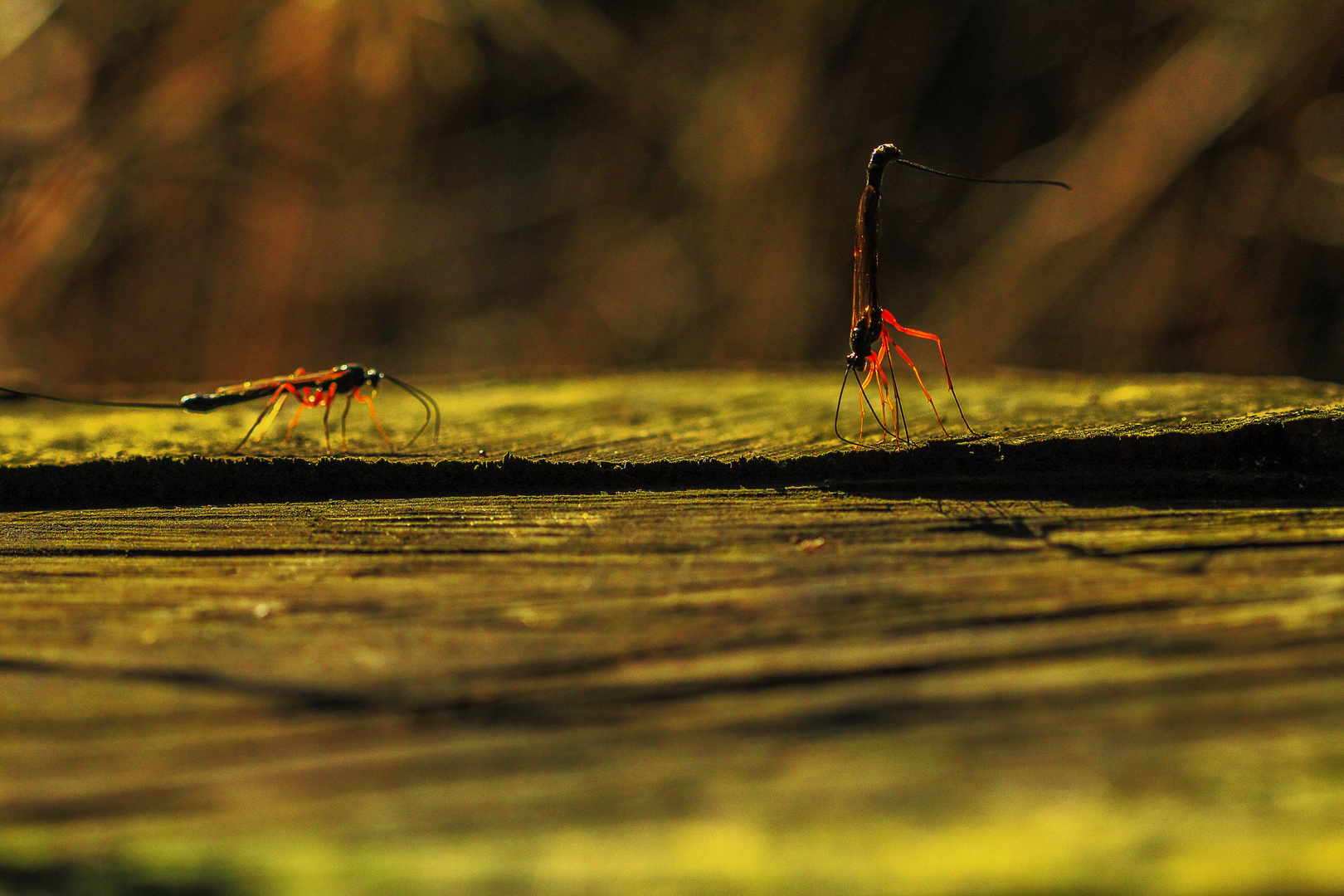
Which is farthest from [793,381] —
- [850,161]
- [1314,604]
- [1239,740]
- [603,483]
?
[850,161]

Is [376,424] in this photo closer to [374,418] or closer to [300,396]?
[374,418]

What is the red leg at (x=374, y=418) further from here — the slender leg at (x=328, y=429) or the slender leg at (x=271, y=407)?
the slender leg at (x=271, y=407)

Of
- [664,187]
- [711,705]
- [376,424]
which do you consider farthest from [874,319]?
[664,187]

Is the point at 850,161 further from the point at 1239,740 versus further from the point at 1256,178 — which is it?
the point at 1239,740

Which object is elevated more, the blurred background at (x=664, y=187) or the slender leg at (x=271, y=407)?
the blurred background at (x=664, y=187)

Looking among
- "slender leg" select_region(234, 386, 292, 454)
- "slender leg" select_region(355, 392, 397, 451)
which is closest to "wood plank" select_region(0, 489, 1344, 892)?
"slender leg" select_region(355, 392, 397, 451)

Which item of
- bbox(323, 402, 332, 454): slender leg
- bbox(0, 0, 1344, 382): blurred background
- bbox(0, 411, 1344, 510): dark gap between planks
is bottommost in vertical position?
bbox(0, 411, 1344, 510): dark gap between planks

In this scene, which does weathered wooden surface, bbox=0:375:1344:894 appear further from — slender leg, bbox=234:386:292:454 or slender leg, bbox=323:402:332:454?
slender leg, bbox=234:386:292:454

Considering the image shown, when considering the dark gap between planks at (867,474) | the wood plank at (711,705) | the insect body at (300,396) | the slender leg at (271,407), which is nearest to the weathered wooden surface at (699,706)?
the wood plank at (711,705)
